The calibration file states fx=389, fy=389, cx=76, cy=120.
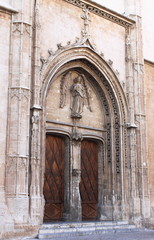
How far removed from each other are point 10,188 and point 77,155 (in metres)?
3.67

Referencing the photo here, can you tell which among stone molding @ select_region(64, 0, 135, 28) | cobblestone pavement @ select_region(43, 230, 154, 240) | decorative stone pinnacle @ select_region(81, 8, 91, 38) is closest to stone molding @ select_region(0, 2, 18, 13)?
stone molding @ select_region(64, 0, 135, 28)

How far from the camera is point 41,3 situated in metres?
13.2

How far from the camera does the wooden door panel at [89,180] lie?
14.6m

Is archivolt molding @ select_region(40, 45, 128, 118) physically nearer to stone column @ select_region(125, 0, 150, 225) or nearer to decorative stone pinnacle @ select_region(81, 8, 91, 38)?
decorative stone pinnacle @ select_region(81, 8, 91, 38)

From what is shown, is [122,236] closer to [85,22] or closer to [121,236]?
[121,236]

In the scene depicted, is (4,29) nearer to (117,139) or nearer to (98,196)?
(117,139)

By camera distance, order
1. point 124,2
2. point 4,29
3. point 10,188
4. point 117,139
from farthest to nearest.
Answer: point 124,2
point 117,139
point 4,29
point 10,188

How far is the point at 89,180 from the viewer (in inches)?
584

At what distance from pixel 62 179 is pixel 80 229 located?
2204mm

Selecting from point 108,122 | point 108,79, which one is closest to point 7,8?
point 108,79

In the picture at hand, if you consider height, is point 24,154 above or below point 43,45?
below

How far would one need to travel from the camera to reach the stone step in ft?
37.4

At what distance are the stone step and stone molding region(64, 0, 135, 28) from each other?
25.7ft

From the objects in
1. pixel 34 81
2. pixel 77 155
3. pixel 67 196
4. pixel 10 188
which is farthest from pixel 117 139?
pixel 10 188
